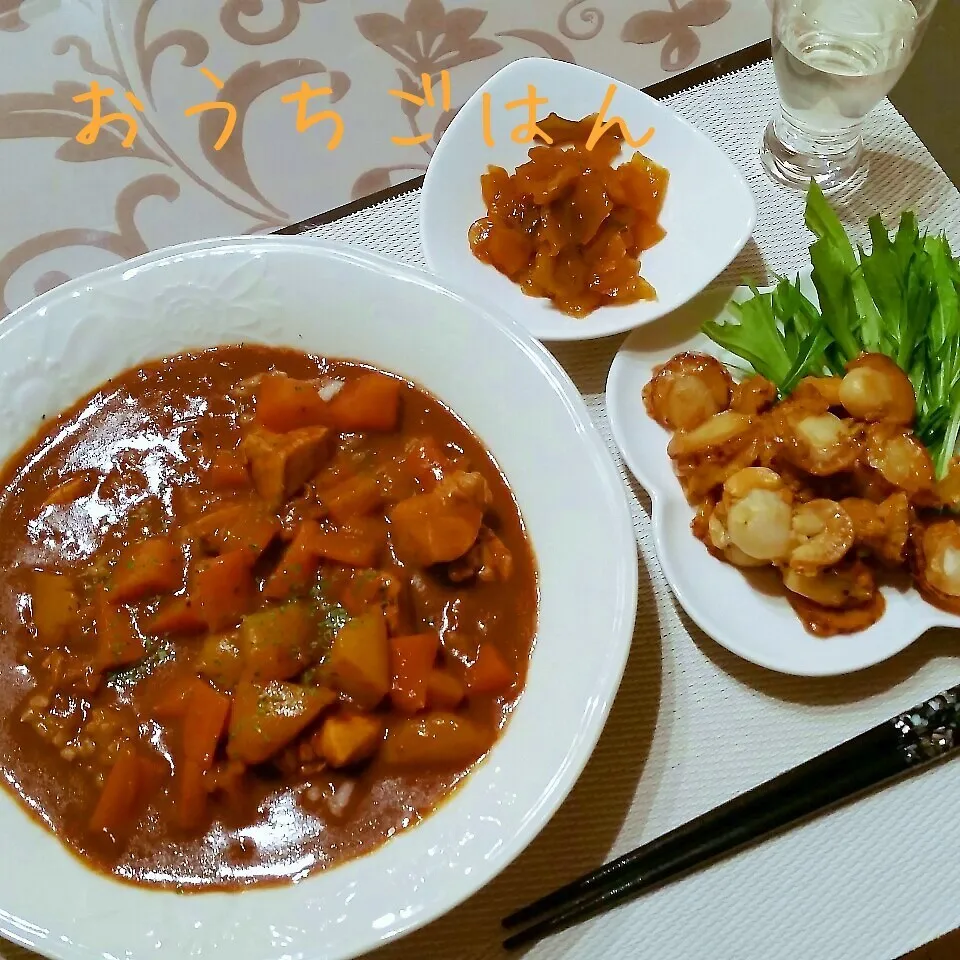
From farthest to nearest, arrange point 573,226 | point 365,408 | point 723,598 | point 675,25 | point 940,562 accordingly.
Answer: point 675,25 < point 573,226 < point 365,408 < point 723,598 < point 940,562

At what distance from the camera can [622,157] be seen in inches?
94.3

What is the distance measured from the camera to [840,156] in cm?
239

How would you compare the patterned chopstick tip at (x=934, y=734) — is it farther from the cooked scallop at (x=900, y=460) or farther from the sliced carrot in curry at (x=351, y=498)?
the sliced carrot in curry at (x=351, y=498)

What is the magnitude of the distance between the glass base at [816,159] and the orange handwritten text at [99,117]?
1795 mm

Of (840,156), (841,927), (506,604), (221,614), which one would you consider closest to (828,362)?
(840,156)

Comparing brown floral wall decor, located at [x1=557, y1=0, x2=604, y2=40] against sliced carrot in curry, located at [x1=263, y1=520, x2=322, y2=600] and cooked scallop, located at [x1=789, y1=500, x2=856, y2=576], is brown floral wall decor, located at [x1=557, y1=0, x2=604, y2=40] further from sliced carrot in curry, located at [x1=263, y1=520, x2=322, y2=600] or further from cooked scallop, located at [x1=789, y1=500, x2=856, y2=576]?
sliced carrot in curry, located at [x1=263, y1=520, x2=322, y2=600]

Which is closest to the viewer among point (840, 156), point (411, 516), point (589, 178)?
point (411, 516)

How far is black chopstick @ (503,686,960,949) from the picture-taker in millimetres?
1698

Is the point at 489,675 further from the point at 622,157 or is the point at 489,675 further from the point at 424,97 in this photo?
the point at 424,97

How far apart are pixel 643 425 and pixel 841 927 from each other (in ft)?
3.53

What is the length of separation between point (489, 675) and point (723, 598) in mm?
522

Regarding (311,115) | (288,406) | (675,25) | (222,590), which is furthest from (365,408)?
(675,25)

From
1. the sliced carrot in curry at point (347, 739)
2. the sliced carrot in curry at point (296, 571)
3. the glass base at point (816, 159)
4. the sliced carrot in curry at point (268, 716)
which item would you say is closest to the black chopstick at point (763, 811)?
the sliced carrot in curry at point (347, 739)

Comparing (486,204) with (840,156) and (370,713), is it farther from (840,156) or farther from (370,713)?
(370,713)
